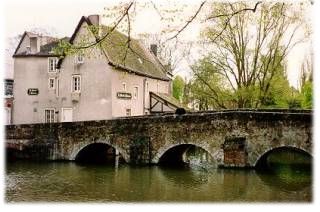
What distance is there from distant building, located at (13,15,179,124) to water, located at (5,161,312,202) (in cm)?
570

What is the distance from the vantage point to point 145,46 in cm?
3434

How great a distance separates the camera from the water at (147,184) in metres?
12.7

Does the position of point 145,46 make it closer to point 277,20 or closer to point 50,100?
point 50,100

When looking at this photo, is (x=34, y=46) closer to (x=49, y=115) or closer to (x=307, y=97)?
(x=49, y=115)

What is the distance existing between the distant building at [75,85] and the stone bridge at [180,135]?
3.71 meters

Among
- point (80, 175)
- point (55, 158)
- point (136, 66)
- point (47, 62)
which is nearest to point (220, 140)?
point (80, 175)

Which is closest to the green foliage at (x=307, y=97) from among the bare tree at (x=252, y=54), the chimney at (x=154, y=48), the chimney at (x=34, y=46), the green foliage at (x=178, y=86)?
the bare tree at (x=252, y=54)

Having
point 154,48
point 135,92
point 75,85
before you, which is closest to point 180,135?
point 135,92

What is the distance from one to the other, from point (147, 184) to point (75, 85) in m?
12.1

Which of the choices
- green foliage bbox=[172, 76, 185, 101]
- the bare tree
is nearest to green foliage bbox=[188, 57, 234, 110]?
the bare tree

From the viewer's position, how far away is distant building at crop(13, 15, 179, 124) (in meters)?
24.9

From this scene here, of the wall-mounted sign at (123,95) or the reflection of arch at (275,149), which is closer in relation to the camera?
the reflection of arch at (275,149)

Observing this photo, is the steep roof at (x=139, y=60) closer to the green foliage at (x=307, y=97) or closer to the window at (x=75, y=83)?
the window at (x=75, y=83)

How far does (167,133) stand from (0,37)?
1184 cm
